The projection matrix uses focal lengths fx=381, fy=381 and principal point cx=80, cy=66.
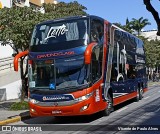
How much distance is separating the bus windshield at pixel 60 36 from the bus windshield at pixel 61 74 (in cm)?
55

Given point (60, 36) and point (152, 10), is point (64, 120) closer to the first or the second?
point (60, 36)

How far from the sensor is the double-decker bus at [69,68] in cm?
1334

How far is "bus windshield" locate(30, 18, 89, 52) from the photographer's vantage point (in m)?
13.8

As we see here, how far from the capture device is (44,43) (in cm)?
1414

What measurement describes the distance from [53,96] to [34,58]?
1669mm

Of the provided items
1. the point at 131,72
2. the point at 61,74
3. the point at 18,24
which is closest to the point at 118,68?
the point at 131,72

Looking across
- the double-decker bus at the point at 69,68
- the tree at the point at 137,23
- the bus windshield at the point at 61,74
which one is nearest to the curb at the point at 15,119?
the double-decker bus at the point at 69,68

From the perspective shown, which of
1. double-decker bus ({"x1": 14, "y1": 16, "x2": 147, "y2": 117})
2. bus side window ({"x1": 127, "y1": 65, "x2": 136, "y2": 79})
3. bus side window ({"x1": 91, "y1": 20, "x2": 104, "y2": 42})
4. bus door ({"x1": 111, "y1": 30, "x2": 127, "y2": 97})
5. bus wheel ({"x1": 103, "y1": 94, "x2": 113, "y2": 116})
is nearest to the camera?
double-decker bus ({"x1": 14, "y1": 16, "x2": 147, "y2": 117})

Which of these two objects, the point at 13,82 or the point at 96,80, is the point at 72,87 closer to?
the point at 96,80

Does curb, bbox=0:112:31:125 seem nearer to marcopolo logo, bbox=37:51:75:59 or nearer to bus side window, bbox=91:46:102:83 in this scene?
marcopolo logo, bbox=37:51:75:59

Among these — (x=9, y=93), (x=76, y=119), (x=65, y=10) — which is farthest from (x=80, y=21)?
(x=65, y=10)

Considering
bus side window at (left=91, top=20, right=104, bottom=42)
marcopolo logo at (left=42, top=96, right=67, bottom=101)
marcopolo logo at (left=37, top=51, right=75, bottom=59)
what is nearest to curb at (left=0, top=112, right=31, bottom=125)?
marcopolo logo at (left=42, top=96, right=67, bottom=101)

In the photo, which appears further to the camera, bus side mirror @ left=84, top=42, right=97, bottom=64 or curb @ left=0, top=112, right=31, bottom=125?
curb @ left=0, top=112, right=31, bottom=125

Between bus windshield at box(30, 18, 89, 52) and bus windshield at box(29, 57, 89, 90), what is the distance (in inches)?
21.7
